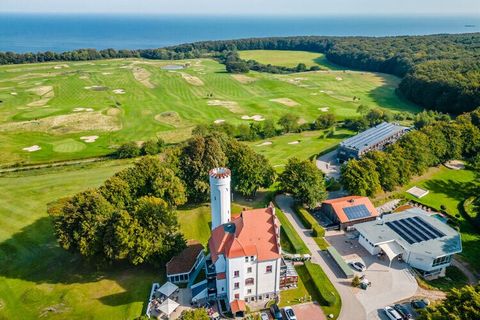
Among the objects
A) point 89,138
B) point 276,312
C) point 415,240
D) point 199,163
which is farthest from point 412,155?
point 89,138

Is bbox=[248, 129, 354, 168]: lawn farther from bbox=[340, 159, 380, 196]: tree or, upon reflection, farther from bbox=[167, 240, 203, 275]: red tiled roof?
bbox=[167, 240, 203, 275]: red tiled roof

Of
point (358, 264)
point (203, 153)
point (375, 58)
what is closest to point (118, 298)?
point (203, 153)

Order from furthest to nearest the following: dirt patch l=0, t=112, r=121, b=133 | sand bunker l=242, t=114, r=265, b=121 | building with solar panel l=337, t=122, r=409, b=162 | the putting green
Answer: sand bunker l=242, t=114, r=265, b=121, dirt patch l=0, t=112, r=121, b=133, the putting green, building with solar panel l=337, t=122, r=409, b=162

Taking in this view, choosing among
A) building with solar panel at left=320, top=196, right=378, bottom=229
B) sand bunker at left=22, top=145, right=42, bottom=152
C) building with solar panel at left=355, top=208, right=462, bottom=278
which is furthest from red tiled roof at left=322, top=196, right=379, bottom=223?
sand bunker at left=22, top=145, right=42, bottom=152

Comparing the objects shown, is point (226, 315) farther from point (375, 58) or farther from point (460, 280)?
point (375, 58)

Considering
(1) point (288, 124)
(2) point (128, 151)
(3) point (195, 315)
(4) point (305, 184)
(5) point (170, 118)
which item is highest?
(1) point (288, 124)

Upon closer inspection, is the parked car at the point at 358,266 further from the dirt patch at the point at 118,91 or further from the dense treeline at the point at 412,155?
the dirt patch at the point at 118,91

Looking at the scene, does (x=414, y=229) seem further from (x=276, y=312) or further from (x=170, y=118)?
(x=170, y=118)
